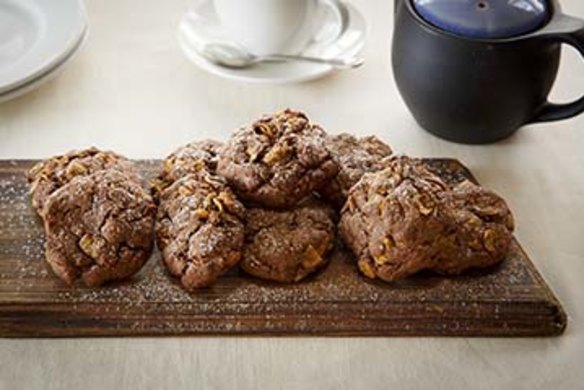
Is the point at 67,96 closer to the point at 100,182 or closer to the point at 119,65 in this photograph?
the point at 119,65

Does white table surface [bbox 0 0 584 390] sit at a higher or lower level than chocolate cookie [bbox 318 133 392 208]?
lower

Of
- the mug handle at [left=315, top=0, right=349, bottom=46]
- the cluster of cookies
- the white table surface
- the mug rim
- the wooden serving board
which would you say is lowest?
the white table surface

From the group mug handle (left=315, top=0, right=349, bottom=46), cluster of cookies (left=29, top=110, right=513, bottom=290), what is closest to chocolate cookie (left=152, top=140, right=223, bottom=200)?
cluster of cookies (left=29, top=110, right=513, bottom=290)

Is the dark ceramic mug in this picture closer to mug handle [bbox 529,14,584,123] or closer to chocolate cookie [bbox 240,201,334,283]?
mug handle [bbox 529,14,584,123]

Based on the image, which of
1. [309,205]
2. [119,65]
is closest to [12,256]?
[309,205]

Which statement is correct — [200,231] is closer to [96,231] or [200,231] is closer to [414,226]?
[96,231]
